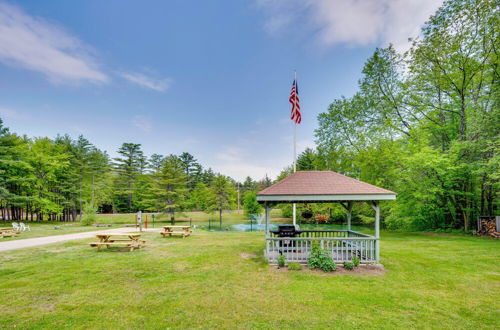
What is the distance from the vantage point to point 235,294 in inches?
196

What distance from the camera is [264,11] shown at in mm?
17062

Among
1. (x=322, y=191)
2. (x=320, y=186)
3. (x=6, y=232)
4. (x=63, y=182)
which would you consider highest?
(x=320, y=186)

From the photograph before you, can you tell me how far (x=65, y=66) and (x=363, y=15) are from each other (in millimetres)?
22635

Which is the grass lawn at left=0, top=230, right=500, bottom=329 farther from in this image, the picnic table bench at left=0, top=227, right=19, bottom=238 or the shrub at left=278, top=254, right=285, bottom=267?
the picnic table bench at left=0, top=227, right=19, bottom=238

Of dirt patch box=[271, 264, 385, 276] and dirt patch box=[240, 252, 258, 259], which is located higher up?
dirt patch box=[271, 264, 385, 276]

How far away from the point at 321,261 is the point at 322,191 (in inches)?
88.7

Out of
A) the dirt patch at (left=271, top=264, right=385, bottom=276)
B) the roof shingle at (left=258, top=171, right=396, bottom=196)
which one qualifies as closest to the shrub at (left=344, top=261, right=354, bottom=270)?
the dirt patch at (left=271, top=264, right=385, bottom=276)

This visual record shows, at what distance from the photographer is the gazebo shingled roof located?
7.05 meters

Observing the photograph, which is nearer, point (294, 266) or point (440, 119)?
point (294, 266)

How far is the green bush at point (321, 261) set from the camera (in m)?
6.64

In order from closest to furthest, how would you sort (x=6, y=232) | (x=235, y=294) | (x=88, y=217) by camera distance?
1. (x=235, y=294)
2. (x=6, y=232)
3. (x=88, y=217)

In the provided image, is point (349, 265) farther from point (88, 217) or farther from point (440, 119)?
point (88, 217)

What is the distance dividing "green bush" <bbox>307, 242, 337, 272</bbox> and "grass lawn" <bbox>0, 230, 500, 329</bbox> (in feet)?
1.12

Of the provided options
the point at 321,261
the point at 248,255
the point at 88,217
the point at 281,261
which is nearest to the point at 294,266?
the point at 281,261
